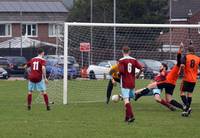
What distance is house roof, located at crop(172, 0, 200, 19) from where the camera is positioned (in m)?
72.2

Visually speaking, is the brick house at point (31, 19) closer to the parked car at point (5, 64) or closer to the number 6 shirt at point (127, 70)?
the parked car at point (5, 64)

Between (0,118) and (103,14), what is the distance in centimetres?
4454

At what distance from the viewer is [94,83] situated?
30500mm

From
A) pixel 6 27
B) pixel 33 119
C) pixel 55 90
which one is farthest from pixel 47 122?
pixel 6 27

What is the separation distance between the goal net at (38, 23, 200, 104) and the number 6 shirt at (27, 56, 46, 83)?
5018mm

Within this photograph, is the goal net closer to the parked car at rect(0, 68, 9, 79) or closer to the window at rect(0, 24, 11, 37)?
the parked car at rect(0, 68, 9, 79)

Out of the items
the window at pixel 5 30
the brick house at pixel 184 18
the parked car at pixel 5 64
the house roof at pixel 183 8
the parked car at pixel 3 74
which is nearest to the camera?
the brick house at pixel 184 18

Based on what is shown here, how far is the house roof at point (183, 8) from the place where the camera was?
237ft

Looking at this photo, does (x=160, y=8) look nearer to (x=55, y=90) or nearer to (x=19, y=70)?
(x=19, y=70)

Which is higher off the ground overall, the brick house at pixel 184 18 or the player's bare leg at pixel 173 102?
the brick house at pixel 184 18

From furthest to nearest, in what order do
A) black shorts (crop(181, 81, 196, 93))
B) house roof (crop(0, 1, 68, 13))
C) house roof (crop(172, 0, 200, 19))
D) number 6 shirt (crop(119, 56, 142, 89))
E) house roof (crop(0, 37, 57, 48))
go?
1. house roof (crop(0, 1, 68, 13))
2. house roof (crop(172, 0, 200, 19))
3. house roof (crop(0, 37, 57, 48))
4. black shorts (crop(181, 81, 196, 93))
5. number 6 shirt (crop(119, 56, 142, 89))

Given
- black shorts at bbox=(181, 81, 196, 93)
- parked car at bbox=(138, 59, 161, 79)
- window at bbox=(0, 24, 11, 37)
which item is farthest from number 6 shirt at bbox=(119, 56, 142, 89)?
window at bbox=(0, 24, 11, 37)

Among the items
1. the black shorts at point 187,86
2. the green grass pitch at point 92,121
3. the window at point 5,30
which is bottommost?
the green grass pitch at point 92,121

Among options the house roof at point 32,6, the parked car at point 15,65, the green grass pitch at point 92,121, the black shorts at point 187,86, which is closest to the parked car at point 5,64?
the parked car at point 15,65
